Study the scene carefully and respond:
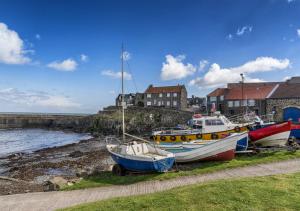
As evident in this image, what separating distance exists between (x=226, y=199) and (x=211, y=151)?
316 inches

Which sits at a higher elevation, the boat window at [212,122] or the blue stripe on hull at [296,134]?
the boat window at [212,122]

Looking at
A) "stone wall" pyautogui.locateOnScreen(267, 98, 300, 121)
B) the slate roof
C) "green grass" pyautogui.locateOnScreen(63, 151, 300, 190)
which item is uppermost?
the slate roof

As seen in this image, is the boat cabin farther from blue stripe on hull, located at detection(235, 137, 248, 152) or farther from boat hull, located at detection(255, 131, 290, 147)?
blue stripe on hull, located at detection(235, 137, 248, 152)

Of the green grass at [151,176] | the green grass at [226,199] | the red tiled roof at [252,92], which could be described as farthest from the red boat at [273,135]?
the red tiled roof at [252,92]

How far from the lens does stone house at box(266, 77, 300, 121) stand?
46594 millimetres

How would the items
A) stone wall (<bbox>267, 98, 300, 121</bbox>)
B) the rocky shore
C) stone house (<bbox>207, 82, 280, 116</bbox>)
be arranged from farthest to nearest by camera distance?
stone house (<bbox>207, 82, 280, 116</bbox>)
stone wall (<bbox>267, 98, 300, 121</bbox>)
the rocky shore

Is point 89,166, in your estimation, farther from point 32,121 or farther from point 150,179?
point 32,121

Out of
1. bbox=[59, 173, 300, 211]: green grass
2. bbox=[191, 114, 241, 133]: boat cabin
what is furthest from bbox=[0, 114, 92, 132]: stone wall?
bbox=[59, 173, 300, 211]: green grass

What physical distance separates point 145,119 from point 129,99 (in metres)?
28.1

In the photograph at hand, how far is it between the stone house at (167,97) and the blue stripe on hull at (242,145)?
179 ft

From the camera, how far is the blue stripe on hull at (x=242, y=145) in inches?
680

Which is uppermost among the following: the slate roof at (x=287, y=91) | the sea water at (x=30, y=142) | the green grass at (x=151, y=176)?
the slate roof at (x=287, y=91)

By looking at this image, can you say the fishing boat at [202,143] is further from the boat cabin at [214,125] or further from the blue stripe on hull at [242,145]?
the boat cabin at [214,125]

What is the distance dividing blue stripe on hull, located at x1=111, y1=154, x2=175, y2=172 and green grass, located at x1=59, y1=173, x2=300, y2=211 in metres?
4.57
